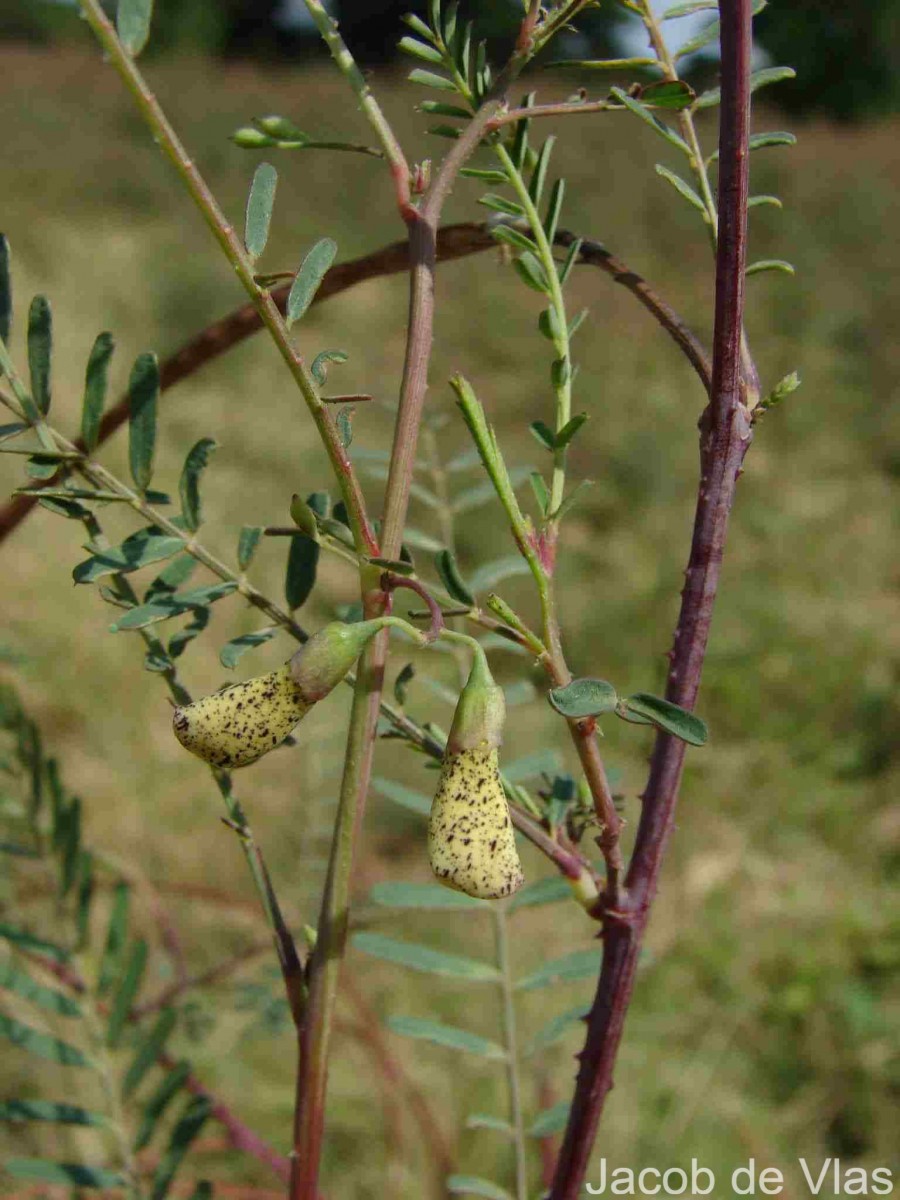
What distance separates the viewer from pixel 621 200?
5836 millimetres

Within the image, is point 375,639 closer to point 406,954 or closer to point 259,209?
point 259,209

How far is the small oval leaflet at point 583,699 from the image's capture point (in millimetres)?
261

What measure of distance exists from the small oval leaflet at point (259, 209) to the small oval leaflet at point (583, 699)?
0.13 m

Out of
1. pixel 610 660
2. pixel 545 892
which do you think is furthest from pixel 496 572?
pixel 610 660

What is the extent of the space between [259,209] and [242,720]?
0.13 meters

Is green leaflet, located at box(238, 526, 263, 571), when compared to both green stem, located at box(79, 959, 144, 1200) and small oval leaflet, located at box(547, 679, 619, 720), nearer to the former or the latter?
small oval leaflet, located at box(547, 679, 619, 720)

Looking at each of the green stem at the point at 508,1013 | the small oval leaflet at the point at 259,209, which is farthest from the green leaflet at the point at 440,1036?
the small oval leaflet at the point at 259,209

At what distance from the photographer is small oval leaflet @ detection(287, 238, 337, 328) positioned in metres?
0.27

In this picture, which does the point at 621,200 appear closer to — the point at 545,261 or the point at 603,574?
the point at 603,574

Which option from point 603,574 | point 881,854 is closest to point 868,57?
point 603,574

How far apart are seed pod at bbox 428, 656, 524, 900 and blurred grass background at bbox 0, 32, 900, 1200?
0.38 metres

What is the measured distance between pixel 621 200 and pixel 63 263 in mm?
2811

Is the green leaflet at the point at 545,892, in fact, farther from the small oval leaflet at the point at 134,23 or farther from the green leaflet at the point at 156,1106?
the small oval leaflet at the point at 134,23

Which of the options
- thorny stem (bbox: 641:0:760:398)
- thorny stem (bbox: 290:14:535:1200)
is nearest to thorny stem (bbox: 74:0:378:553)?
thorny stem (bbox: 290:14:535:1200)
